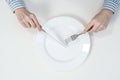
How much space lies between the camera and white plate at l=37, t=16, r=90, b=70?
37.6 inches

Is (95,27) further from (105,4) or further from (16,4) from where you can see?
(16,4)

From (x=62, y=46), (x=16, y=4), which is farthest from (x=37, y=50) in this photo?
(x=16, y=4)

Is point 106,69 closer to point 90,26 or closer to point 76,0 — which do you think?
point 90,26

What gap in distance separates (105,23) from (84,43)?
111mm

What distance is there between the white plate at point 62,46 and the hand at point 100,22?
1.9 inches

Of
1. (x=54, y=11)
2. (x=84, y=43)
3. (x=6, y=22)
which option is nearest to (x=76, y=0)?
(x=54, y=11)

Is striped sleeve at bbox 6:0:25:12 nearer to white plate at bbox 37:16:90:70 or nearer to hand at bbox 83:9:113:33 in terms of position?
white plate at bbox 37:16:90:70

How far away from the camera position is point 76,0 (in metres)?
1.07

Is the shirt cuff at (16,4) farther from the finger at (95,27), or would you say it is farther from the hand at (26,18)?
the finger at (95,27)

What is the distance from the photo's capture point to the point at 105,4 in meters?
0.98

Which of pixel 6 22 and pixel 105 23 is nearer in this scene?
pixel 105 23

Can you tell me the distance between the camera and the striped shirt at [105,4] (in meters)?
0.97

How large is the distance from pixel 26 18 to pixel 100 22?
275mm

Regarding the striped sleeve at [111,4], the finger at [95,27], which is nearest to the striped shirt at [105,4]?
the striped sleeve at [111,4]
